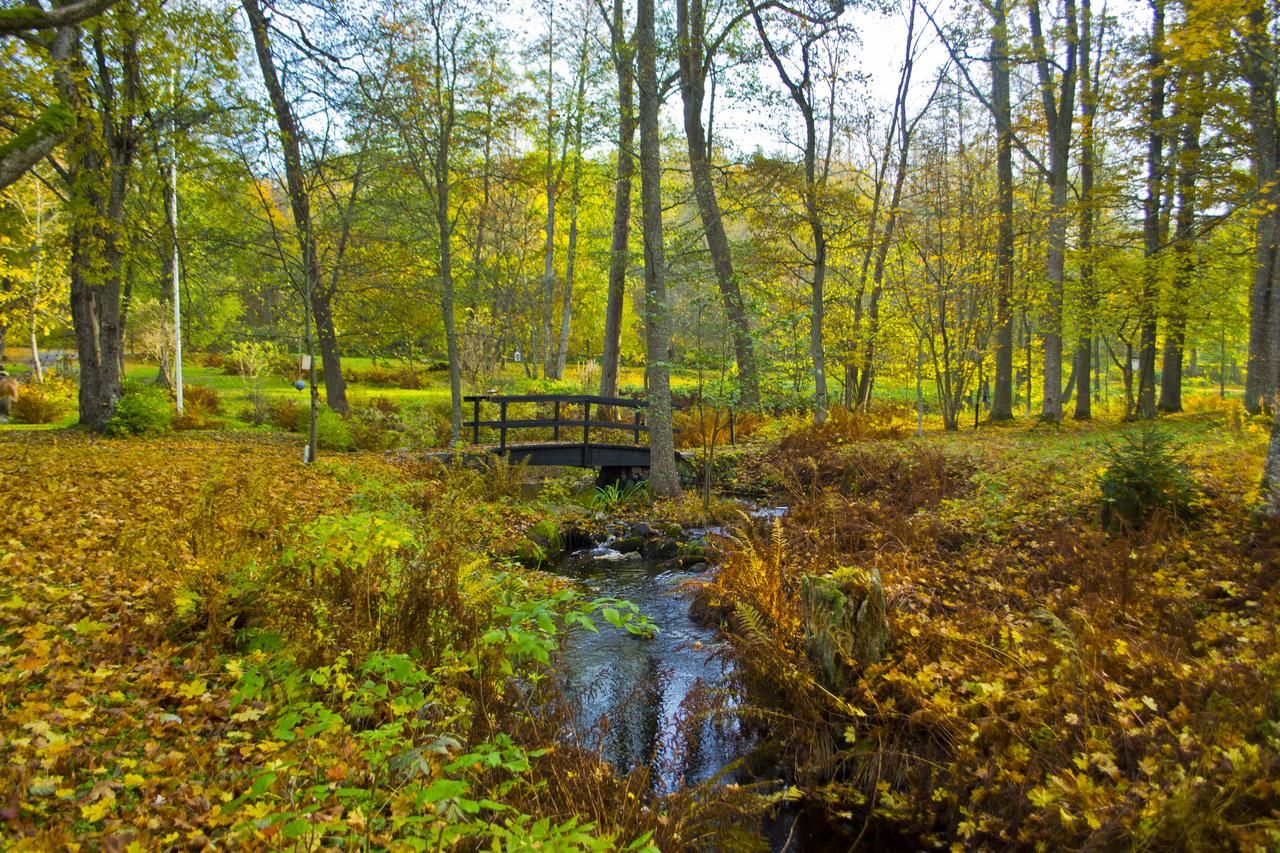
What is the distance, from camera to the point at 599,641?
5.77m

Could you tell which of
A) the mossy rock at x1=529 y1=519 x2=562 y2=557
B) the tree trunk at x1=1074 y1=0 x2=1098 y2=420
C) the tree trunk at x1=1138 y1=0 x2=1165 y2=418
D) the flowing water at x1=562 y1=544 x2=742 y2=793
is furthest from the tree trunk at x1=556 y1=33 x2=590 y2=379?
the tree trunk at x1=1138 y1=0 x2=1165 y2=418

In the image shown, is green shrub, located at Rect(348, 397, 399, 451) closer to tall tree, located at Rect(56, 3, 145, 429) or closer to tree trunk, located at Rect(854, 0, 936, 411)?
tall tree, located at Rect(56, 3, 145, 429)

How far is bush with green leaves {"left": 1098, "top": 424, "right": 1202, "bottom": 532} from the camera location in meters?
5.59

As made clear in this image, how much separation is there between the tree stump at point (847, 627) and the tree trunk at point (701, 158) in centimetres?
757

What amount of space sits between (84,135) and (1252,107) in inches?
591

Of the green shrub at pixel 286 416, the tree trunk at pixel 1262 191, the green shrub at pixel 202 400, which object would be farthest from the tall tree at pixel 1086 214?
Answer: the green shrub at pixel 202 400

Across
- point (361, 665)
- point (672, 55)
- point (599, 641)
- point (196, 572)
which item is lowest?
point (599, 641)

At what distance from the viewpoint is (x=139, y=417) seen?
39.5 feet

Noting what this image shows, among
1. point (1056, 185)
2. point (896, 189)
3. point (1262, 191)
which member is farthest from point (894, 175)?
point (1262, 191)

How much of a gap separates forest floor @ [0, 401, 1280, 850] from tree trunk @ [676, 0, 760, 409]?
21.9ft

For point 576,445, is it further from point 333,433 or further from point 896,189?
point 896,189

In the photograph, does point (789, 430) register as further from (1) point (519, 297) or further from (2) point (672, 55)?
(1) point (519, 297)

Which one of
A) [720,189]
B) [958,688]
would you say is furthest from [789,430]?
[958,688]

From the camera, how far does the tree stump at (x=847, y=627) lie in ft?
13.5
